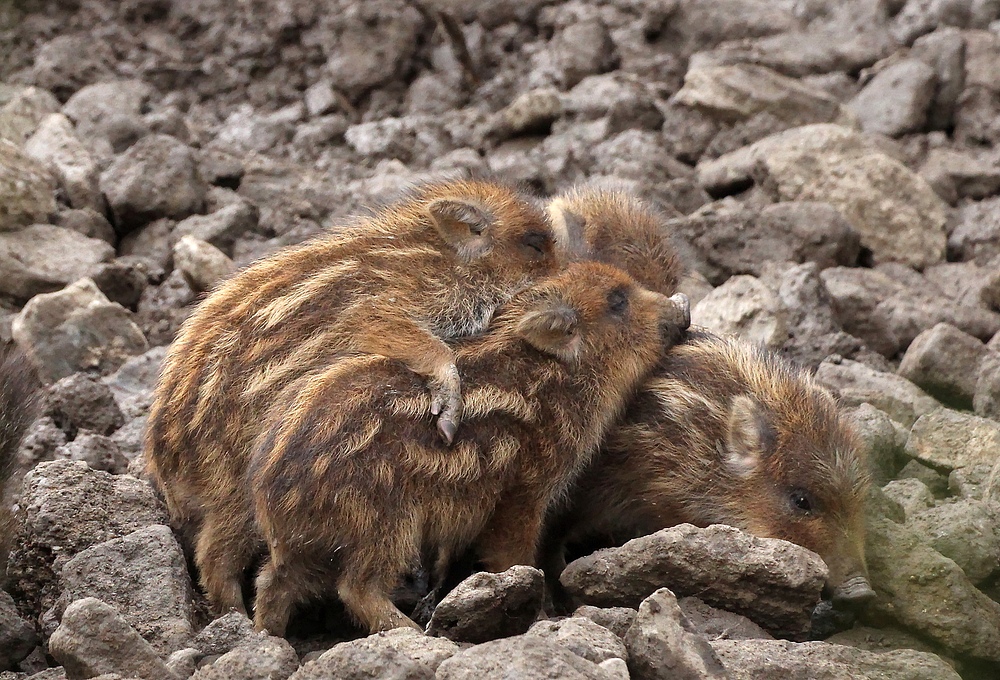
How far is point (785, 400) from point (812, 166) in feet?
10.1

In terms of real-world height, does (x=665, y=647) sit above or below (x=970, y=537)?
above

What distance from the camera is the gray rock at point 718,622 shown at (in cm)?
381

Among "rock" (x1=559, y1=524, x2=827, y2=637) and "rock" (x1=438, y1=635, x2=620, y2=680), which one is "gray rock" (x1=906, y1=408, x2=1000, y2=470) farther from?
"rock" (x1=438, y1=635, x2=620, y2=680)

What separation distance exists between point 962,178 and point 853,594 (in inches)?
164

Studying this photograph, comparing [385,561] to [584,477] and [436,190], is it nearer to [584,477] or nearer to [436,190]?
[584,477]

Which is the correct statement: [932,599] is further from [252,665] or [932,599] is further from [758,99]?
[758,99]

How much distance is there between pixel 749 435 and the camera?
467 centimetres

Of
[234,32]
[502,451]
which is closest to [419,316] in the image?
[502,451]

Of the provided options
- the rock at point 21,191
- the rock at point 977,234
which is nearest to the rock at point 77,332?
the rock at point 21,191

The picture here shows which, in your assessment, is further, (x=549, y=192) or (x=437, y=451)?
(x=549, y=192)

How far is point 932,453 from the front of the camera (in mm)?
4945

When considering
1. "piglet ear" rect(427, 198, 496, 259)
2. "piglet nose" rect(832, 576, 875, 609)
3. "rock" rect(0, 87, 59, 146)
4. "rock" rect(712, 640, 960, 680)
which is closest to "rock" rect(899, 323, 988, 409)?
"piglet nose" rect(832, 576, 875, 609)

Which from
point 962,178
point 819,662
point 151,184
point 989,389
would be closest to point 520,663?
point 819,662

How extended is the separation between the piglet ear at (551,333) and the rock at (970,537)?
1322mm
